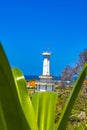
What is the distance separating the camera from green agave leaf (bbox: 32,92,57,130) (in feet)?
4.14

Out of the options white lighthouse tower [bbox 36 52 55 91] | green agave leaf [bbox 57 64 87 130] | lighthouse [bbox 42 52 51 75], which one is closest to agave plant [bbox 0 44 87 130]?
green agave leaf [bbox 57 64 87 130]

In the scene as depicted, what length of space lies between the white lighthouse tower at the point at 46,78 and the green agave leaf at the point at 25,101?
10717 mm

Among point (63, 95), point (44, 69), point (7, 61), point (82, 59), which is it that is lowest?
point (7, 61)

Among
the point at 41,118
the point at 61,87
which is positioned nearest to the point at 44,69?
the point at 61,87

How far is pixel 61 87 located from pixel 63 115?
8.81 m

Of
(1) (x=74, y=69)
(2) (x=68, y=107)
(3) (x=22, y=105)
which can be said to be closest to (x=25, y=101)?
(3) (x=22, y=105)

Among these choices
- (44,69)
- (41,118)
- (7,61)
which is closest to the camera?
(7,61)

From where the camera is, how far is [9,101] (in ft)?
2.95

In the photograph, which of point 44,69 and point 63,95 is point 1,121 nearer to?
point 63,95

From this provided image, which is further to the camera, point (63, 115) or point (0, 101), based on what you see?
point (63, 115)

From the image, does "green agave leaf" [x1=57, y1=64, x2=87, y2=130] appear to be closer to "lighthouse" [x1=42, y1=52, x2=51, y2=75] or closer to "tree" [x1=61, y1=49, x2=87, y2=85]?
"tree" [x1=61, y1=49, x2=87, y2=85]

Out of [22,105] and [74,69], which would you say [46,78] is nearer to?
[74,69]

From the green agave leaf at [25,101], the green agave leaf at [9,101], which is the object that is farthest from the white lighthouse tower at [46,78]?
the green agave leaf at [9,101]

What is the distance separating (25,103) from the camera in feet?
3.84
